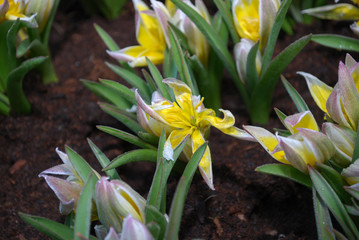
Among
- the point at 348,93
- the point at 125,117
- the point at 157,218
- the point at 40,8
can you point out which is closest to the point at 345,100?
the point at 348,93

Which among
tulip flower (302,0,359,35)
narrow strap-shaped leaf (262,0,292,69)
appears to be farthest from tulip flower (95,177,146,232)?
tulip flower (302,0,359,35)

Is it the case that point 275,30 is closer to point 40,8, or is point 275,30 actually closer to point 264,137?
point 264,137

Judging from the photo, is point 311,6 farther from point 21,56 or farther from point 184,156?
point 21,56

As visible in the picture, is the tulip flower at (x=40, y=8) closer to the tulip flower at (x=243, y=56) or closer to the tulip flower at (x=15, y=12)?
the tulip flower at (x=15, y=12)

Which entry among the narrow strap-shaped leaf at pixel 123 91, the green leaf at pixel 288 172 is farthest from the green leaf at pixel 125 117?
the green leaf at pixel 288 172

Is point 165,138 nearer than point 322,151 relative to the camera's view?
No

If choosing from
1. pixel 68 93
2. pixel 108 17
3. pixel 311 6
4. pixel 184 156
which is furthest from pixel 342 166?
pixel 108 17

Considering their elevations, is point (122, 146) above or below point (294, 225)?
above

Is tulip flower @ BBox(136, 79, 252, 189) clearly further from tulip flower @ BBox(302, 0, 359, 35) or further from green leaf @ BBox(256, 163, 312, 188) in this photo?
tulip flower @ BBox(302, 0, 359, 35)
